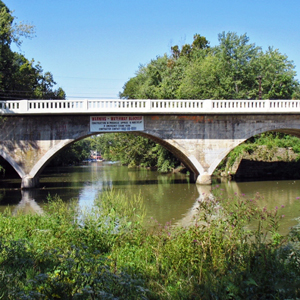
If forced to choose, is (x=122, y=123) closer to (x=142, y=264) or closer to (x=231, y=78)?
(x=231, y=78)

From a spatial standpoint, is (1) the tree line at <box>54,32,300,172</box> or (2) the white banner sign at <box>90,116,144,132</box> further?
(1) the tree line at <box>54,32,300,172</box>

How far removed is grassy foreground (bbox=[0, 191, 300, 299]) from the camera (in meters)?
3.58

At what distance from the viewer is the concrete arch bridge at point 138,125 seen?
16500mm

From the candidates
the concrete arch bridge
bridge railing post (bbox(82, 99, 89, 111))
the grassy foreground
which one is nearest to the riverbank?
the concrete arch bridge

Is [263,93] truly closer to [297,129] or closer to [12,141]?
[297,129]

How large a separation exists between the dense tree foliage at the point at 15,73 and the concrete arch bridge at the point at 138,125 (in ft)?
8.93

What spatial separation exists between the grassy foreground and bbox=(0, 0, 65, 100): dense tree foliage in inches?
529

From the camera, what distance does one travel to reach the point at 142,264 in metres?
4.85

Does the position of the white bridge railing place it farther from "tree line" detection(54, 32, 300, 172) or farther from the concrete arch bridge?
"tree line" detection(54, 32, 300, 172)

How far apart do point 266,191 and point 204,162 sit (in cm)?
328

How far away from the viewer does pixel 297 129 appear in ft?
59.5

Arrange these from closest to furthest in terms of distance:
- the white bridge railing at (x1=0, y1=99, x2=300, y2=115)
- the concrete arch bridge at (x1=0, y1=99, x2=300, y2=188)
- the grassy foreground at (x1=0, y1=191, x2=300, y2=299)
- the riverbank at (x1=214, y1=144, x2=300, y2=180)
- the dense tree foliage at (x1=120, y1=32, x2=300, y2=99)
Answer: the grassy foreground at (x1=0, y1=191, x2=300, y2=299), the white bridge railing at (x1=0, y1=99, x2=300, y2=115), the concrete arch bridge at (x1=0, y1=99, x2=300, y2=188), the riverbank at (x1=214, y1=144, x2=300, y2=180), the dense tree foliage at (x1=120, y1=32, x2=300, y2=99)

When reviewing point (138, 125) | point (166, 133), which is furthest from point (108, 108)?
point (166, 133)

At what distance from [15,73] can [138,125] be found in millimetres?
8593
